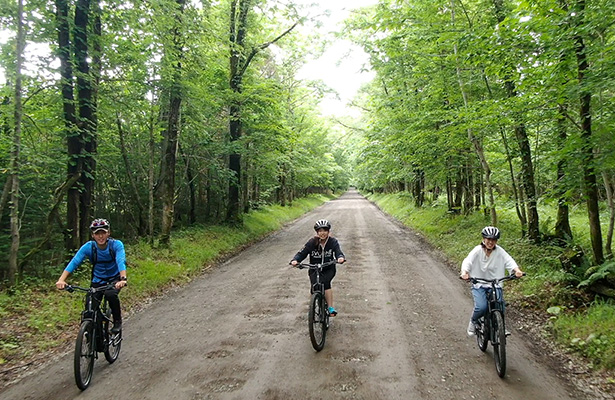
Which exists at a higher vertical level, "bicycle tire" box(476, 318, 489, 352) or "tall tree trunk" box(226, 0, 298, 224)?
"tall tree trunk" box(226, 0, 298, 224)

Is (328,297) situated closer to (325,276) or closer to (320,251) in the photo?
(325,276)

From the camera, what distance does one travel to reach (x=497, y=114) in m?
8.00

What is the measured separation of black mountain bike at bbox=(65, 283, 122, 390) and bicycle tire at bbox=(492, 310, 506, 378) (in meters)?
5.12

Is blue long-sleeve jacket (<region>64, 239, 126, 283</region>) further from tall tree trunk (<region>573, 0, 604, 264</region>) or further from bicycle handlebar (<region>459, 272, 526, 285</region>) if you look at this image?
tall tree trunk (<region>573, 0, 604, 264</region>)

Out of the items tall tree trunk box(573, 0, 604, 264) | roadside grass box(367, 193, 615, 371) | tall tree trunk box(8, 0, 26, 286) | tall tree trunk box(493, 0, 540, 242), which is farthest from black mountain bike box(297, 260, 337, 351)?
tall tree trunk box(493, 0, 540, 242)

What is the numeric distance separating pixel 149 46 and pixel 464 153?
12247 millimetres

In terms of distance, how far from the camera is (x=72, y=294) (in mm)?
7305

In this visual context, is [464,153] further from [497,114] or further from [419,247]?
[497,114]

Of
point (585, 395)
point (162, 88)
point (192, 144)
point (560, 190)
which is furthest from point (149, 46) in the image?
point (585, 395)

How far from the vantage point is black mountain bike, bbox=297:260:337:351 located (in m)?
4.92

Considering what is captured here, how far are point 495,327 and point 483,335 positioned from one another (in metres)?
0.39

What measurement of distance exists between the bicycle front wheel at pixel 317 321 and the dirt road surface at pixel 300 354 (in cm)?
16

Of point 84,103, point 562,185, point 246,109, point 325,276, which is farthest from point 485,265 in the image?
point 246,109

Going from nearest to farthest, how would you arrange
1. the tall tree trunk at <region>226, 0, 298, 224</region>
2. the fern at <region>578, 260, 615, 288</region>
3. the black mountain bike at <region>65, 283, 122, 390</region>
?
1. the black mountain bike at <region>65, 283, 122, 390</region>
2. the fern at <region>578, 260, 615, 288</region>
3. the tall tree trunk at <region>226, 0, 298, 224</region>
